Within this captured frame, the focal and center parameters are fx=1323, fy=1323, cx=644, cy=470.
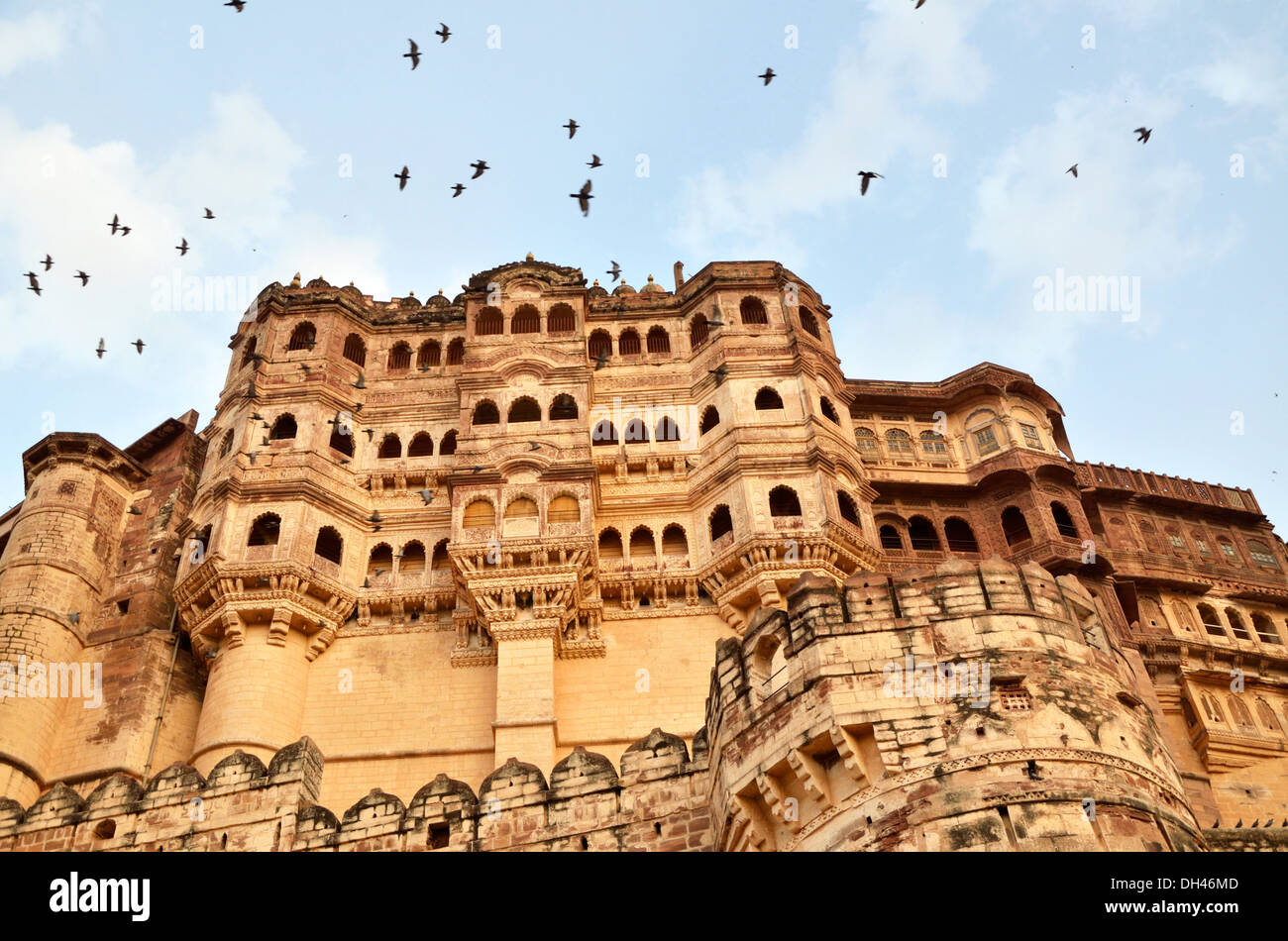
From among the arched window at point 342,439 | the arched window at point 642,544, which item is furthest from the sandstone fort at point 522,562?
the arched window at point 642,544

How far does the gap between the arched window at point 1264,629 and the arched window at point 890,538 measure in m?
10.8

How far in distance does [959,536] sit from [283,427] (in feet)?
60.9

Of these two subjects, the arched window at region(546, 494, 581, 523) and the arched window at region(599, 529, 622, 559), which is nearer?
the arched window at region(546, 494, 581, 523)

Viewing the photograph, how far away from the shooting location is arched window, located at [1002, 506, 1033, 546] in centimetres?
3597

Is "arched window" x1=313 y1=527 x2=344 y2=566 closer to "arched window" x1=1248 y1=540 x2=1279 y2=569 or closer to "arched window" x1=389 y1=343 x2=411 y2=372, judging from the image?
"arched window" x1=389 y1=343 x2=411 y2=372

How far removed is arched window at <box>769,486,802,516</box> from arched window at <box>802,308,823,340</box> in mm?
6567

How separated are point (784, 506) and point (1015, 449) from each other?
8180 mm

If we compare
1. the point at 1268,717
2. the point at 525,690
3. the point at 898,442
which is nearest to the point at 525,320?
the point at 898,442

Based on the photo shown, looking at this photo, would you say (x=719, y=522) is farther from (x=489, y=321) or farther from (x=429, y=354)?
(x=429, y=354)

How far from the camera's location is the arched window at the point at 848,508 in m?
32.7

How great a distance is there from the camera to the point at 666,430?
1399 inches

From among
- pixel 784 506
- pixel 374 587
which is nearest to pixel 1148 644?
pixel 784 506

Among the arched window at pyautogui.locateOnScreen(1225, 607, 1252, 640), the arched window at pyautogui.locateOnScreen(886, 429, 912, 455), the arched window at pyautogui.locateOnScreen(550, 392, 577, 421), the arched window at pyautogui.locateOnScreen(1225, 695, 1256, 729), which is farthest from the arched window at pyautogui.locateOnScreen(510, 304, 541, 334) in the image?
the arched window at pyautogui.locateOnScreen(1225, 607, 1252, 640)
